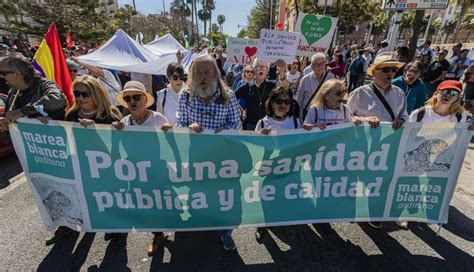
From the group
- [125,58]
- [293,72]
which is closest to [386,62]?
[293,72]

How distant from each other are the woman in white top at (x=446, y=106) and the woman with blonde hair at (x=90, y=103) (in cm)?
354

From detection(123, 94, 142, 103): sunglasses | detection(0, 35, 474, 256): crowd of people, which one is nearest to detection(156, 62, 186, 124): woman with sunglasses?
detection(0, 35, 474, 256): crowd of people

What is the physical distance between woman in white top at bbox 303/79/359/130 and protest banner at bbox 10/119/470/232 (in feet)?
0.88

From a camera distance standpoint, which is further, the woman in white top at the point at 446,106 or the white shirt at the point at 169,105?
the white shirt at the point at 169,105

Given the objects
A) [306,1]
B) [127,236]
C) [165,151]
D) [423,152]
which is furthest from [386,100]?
[306,1]

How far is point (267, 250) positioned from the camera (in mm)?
2881

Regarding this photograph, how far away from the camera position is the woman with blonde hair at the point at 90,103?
2613 millimetres

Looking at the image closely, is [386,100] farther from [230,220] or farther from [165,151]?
[165,151]

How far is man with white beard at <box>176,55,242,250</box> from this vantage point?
8.43ft

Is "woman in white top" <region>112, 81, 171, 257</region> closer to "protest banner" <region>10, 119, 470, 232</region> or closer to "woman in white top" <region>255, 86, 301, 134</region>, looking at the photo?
"protest banner" <region>10, 119, 470, 232</region>

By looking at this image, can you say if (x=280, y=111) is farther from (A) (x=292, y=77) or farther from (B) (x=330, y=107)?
(A) (x=292, y=77)

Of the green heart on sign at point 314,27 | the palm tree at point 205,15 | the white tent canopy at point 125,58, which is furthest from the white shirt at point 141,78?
the palm tree at point 205,15

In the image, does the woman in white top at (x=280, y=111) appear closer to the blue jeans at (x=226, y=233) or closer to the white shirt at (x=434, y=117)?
the blue jeans at (x=226, y=233)

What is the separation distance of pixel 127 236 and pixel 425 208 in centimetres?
327
